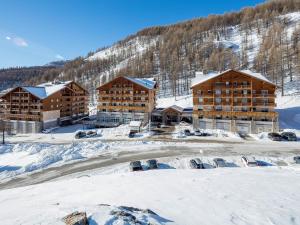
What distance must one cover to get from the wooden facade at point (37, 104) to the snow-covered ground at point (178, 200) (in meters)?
43.4

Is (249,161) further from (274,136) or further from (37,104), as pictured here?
(37,104)

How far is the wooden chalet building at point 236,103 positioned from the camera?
49281 millimetres

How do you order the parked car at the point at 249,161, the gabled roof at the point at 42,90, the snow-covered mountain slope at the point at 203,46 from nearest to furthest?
1. the parked car at the point at 249,161
2. the gabled roof at the point at 42,90
3. the snow-covered mountain slope at the point at 203,46

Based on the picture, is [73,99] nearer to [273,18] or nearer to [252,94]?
[252,94]

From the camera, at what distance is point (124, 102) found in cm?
6381

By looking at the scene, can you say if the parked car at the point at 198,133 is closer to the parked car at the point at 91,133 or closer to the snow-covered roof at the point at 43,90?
the parked car at the point at 91,133

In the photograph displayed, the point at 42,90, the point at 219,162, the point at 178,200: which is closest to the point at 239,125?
the point at 219,162

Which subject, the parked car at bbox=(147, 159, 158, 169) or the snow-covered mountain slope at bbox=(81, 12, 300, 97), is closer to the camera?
the parked car at bbox=(147, 159, 158, 169)

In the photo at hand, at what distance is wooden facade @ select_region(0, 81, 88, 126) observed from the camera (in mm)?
61000

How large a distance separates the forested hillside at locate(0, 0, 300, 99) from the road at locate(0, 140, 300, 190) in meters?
38.0

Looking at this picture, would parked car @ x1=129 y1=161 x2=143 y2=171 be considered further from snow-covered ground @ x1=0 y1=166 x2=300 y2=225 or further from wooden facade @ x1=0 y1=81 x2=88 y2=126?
wooden facade @ x1=0 y1=81 x2=88 y2=126

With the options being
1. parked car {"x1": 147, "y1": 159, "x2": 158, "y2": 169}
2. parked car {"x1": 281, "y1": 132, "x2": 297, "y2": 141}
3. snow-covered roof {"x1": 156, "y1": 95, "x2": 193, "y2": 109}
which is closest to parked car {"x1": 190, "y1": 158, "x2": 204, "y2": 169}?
parked car {"x1": 147, "y1": 159, "x2": 158, "y2": 169}

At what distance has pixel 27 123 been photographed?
6128 cm

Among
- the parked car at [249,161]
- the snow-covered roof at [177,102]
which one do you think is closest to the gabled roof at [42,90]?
the snow-covered roof at [177,102]
